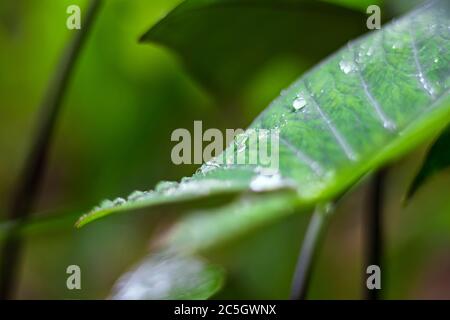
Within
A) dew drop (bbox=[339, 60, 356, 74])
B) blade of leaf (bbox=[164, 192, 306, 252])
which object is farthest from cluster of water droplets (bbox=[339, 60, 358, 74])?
blade of leaf (bbox=[164, 192, 306, 252])

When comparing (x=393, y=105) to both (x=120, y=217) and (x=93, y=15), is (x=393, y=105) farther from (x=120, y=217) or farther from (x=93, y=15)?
(x=120, y=217)

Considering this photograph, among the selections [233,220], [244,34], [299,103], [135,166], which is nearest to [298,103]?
[299,103]

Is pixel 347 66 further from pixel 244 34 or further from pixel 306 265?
pixel 244 34

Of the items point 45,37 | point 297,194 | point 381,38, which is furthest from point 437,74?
point 45,37

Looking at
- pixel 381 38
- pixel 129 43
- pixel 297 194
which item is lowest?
pixel 297 194

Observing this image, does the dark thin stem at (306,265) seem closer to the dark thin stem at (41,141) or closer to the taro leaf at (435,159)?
the taro leaf at (435,159)

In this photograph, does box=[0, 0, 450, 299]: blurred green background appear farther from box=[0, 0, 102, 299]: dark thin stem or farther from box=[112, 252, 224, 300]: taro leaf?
box=[112, 252, 224, 300]: taro leaf
